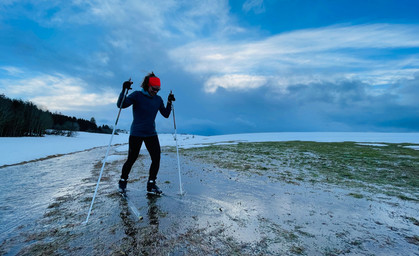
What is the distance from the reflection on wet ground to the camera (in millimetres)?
2607

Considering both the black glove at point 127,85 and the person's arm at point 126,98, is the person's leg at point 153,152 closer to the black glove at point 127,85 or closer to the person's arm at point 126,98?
the person's arm at point 126,98

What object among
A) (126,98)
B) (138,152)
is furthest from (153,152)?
(126,98)

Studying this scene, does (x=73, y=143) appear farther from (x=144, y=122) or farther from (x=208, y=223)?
(x=208, y=223)

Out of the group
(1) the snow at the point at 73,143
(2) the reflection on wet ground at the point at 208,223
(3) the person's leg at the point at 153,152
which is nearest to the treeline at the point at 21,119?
(1) the snow at the point at 73,143

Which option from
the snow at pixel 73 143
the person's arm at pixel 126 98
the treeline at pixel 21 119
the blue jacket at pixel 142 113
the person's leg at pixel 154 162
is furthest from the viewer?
the treeline at pixel 21 119

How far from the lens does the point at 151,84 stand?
4.92 m

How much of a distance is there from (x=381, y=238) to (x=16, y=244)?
18.3 feet

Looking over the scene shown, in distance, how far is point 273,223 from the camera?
3.42 metres

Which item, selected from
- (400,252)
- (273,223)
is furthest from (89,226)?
(400,252)

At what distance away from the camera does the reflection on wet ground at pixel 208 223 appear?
103 inches

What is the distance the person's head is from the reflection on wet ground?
9.20ft

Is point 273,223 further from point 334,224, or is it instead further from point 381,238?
point 381,238

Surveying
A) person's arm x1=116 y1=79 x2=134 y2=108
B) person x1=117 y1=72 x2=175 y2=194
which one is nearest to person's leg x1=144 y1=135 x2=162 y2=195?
person x1=117 y1=72 x2=175 y2=194

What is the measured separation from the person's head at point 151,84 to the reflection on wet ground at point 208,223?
2804 millimetres
